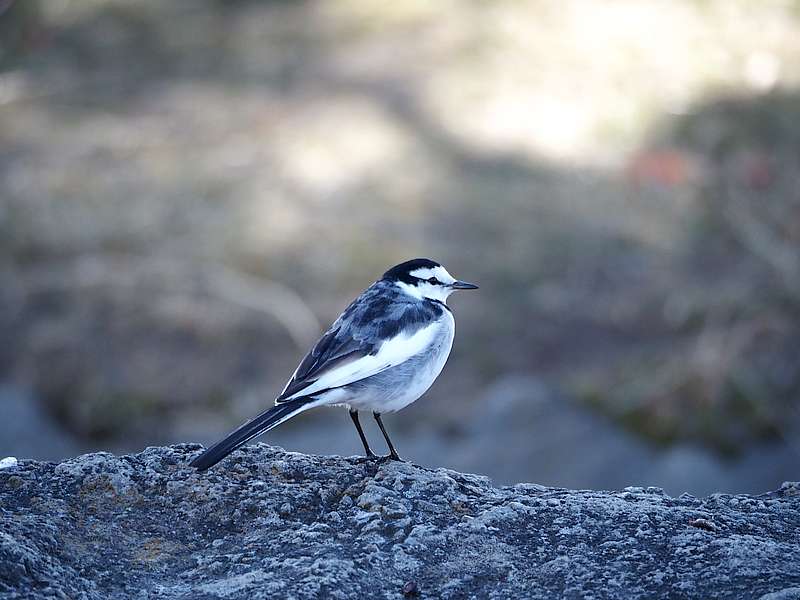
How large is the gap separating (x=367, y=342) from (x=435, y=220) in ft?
20.0

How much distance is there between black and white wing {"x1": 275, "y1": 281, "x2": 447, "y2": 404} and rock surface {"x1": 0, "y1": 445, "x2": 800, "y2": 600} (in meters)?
0.30

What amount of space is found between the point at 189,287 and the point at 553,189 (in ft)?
11.9

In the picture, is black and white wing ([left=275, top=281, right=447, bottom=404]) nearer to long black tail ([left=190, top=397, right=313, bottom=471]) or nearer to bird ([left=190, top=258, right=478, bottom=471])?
bird ([left=190, top=258, right=478, bottom=471])

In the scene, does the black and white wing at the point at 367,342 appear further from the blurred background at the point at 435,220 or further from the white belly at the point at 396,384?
the blurred background at the point at 435,220

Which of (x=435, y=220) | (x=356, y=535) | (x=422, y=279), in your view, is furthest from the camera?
(x=435, y=220)

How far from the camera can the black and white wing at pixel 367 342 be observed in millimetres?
4242

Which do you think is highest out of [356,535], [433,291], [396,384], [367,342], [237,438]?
[433,291]

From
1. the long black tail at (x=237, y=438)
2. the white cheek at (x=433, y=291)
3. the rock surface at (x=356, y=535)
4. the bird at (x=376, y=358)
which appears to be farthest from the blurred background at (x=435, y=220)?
the long black tail at (x=237, y=438)

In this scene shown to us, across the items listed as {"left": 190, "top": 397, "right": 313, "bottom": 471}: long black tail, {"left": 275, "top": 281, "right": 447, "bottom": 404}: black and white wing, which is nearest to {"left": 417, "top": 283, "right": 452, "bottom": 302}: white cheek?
{"left": 275, "top": 281, "right": 447, "bottom": 404}: black and white wing

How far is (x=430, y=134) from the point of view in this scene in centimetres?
1162

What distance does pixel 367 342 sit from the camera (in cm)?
443

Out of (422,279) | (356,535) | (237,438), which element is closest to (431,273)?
(422,279)

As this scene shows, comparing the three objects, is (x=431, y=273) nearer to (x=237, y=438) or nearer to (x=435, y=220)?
(x=237, y=438)

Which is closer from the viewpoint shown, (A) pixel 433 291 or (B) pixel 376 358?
(B) pixel 376 358
